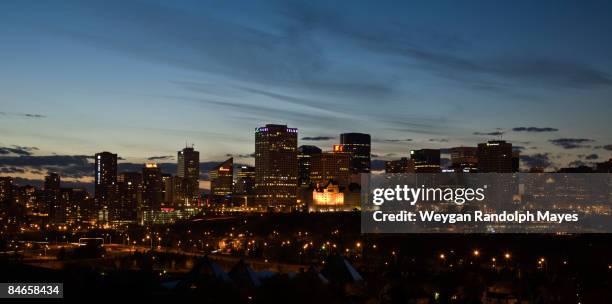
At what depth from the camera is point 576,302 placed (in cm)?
2641

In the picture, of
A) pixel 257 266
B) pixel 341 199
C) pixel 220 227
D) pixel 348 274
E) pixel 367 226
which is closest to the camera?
pixel 348 274

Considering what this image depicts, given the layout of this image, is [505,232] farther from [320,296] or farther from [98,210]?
[98,210]

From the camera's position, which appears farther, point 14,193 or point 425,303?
point 14,193

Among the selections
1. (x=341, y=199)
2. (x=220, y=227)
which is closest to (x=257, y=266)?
(x=220, y=227)

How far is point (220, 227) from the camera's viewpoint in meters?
87.4

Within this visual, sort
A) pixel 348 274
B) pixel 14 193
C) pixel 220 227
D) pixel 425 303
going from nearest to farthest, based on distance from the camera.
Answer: pixel 425 303, pixel 348 274, pixel 220 227, pixel 14 193

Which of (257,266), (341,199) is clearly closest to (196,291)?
(257,266)

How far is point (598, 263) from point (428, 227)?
20.3m

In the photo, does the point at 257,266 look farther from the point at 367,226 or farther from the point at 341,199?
the point at 341,199

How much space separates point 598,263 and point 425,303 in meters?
22.0

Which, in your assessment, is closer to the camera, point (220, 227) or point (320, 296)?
point (320, 296)

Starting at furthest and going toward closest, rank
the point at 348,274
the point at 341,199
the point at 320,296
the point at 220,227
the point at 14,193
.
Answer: the point at 14,193 < the point at 341,199 < the point at 220,227 < the point at 348,274 < the point at 320,296

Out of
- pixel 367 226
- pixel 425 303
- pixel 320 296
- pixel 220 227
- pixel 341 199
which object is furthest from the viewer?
pixel 341 199

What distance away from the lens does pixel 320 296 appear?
68.9 feet
